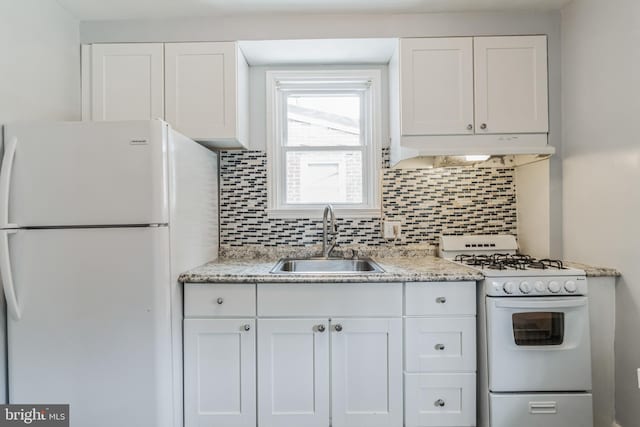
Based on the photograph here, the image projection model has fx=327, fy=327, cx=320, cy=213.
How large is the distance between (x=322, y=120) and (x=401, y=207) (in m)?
0.88

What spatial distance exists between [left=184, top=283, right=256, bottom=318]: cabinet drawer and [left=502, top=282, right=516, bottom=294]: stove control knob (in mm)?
1273

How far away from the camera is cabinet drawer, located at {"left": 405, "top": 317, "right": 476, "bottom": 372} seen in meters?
1.70

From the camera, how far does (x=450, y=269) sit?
1.80 meters

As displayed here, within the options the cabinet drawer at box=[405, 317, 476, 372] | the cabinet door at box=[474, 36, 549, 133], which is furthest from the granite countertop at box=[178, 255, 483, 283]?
the cabinet door at box=[474, 36, 549, 133]

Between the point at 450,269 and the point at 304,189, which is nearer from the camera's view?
the point at 450,269

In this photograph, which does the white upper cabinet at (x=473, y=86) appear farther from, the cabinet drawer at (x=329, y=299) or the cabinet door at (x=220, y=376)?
the cabinet door at (x=220, y=376)

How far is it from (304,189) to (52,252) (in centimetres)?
152

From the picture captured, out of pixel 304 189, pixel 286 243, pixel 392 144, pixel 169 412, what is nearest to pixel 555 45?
pixel 392 144

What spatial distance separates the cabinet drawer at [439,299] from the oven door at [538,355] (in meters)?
0.12

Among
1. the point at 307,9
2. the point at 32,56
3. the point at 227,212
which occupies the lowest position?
the point at 227,212

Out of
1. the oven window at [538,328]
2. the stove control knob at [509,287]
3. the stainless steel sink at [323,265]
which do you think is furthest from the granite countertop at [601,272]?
the stainless steel sink at [323,265]

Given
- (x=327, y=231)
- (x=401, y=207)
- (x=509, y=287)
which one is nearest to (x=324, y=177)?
(x=327, y=231)

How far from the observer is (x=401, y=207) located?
239 cm

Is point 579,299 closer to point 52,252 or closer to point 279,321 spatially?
point 279,321
